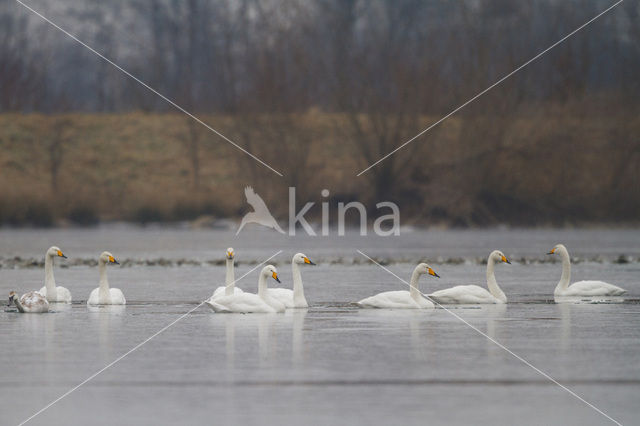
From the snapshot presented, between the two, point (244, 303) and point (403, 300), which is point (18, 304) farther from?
point (403, 300)

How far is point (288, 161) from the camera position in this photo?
1966 inches

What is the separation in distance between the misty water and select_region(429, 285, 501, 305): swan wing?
0.22m

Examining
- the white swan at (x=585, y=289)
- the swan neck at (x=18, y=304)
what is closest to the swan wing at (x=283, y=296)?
the swan neck at (x=18, y=304)

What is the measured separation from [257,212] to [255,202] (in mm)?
450

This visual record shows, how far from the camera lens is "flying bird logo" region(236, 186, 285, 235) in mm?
48844

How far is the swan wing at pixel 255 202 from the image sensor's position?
49469 mm

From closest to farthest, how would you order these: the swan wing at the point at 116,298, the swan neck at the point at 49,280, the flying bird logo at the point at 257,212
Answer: the swan wing at the point at 116,298
the swan neck at the point at 49,280
the flying bird logo at the point at 257,212

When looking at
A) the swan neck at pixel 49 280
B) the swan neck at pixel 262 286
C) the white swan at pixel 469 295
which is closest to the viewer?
the swan neck at pixel 262 286

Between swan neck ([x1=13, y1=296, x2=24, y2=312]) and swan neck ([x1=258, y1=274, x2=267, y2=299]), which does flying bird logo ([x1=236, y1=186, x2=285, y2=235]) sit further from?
swan neck ([x1=258, y1=274, x2=267, y2=299])

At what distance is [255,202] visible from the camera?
49812 mm

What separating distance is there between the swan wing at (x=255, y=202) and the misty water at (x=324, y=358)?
92.3 ft

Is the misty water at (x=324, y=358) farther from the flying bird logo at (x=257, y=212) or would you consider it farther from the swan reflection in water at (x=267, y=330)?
the flying bird logo at (x=257, y=212)

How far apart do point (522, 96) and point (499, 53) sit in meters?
2.46

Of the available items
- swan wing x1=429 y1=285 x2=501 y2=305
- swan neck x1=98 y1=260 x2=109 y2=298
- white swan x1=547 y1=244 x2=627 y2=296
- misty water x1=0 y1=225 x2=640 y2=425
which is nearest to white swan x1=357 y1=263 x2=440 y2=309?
misty water x1=0 y1=225 x2=640 y2=425
